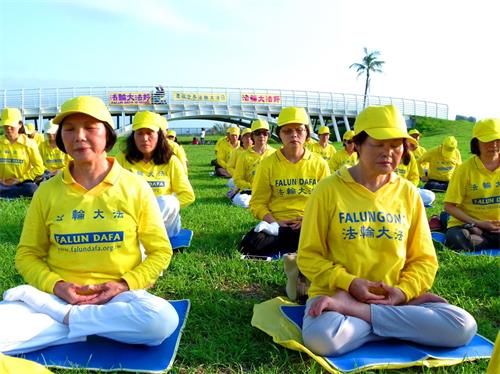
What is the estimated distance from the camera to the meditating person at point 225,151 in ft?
49.1

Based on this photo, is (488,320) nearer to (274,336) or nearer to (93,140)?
(274,336)

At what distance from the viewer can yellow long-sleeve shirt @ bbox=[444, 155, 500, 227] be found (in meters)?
5.75

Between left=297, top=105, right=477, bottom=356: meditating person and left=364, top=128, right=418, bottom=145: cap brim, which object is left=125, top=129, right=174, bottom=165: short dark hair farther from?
left=364, top=128, right=418, bottom=145: cap brim

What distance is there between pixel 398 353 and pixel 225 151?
41.2ft

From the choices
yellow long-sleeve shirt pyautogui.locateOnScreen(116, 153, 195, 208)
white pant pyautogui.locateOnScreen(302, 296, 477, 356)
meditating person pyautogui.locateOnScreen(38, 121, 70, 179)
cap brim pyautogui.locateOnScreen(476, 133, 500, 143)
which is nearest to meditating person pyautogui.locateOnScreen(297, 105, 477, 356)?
white pant pyautogui.locateOnScreen(302, 296, 477, 356)

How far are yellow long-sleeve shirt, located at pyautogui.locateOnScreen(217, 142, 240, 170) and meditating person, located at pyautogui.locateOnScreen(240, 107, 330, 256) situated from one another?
9223 millimetres

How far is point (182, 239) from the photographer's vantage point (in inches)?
238

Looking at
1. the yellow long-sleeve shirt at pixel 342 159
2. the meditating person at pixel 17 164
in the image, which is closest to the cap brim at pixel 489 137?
the yellow long-sleeve shirt at pixel 342 159

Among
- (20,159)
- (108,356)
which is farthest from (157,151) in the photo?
(20,159)

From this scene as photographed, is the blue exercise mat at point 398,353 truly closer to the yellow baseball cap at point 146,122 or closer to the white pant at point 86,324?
the white pant at point 86,324

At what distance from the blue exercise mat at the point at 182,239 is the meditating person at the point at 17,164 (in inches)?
188

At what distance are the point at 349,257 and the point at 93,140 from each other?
1.93 metres

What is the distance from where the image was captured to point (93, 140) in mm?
3078

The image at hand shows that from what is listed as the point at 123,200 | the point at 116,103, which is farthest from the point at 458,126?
the point at 123,200
